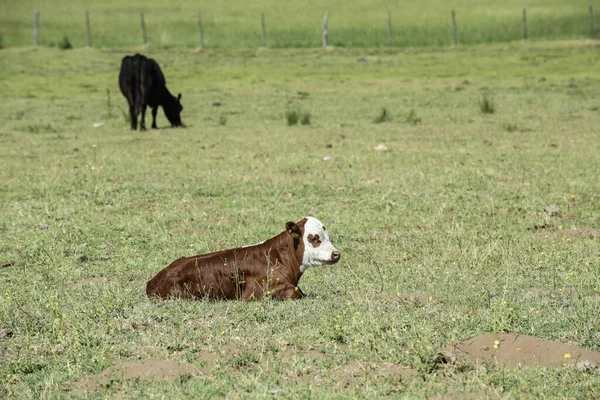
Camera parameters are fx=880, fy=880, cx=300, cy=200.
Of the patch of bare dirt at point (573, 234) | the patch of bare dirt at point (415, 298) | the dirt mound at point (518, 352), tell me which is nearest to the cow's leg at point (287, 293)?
the patch of bare dirt at point (415, 298)

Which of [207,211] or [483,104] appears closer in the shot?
[207,211]

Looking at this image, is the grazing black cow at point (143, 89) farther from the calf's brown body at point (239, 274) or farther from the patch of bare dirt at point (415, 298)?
the patch of bare dirt at point (415, 298)

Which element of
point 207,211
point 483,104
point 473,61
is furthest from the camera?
point 473,61

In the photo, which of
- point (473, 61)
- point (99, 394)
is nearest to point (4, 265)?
point (99, 394)

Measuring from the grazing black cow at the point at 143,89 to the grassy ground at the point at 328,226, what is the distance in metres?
0.65

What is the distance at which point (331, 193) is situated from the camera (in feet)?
39.3

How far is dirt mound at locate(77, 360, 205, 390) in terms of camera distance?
5.22m

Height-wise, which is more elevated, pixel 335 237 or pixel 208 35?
pixel 208 35

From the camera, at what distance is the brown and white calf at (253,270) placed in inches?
279

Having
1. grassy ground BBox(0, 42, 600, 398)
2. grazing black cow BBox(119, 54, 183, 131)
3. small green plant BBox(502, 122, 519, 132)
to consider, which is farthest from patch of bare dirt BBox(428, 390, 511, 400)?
grazing black cow BBox(119, 54, 183, 131)

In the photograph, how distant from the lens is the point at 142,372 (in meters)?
5.32

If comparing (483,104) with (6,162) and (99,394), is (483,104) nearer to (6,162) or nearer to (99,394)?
(6,162)

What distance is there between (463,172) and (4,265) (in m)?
6.91

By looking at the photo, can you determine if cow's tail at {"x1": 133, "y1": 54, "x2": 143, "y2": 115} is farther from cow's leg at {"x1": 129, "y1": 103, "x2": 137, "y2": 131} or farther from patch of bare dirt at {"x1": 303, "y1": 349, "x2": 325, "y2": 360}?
patch of bare dirt at {"x1": 303, "y1": 349, "x2": 325, "y2": 360}
